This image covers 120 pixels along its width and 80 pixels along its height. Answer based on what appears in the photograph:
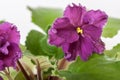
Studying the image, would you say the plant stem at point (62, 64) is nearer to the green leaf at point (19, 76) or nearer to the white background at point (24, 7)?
the green leaf at point (19, 76)

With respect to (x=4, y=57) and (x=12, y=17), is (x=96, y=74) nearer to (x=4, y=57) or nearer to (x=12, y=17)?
(x=4, y=57)

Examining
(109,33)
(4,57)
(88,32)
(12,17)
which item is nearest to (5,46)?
(4,57)

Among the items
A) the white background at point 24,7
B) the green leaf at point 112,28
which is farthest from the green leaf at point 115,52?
the white background at point 24,7

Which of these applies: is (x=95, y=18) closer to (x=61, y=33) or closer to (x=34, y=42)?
(x=61, y=33)

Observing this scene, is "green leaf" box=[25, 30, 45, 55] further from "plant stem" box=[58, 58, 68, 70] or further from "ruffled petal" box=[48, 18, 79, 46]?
"ruffled petal" box=[48, 18, 79, 46]

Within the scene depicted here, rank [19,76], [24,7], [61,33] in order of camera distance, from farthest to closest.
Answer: [24,7], [19,76], [61,33]

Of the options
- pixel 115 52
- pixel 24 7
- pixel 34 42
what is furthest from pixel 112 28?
pixel 24 7
